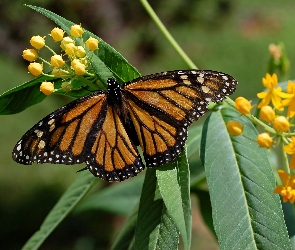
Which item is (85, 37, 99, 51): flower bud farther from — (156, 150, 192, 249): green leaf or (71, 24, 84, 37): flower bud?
(156, 150, 192, 249): green leaf

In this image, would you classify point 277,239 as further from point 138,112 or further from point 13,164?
point 13,164

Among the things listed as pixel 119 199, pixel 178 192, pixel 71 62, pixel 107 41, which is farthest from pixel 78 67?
pixel 107 41

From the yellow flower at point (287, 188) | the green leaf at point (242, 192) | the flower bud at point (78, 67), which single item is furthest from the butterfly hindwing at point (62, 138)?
the yellow flower at point (287, 188)

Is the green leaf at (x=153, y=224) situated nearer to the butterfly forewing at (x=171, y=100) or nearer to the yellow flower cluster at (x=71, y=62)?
the butterfly forewing at (x=171, y=100)

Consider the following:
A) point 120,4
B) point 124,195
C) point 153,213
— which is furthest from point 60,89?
point 120,4

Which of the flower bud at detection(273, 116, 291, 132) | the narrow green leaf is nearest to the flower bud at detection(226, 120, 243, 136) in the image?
the flower bud at detection(273, 116, 291, 132)

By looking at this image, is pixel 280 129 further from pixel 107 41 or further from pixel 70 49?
pixel 107 41
